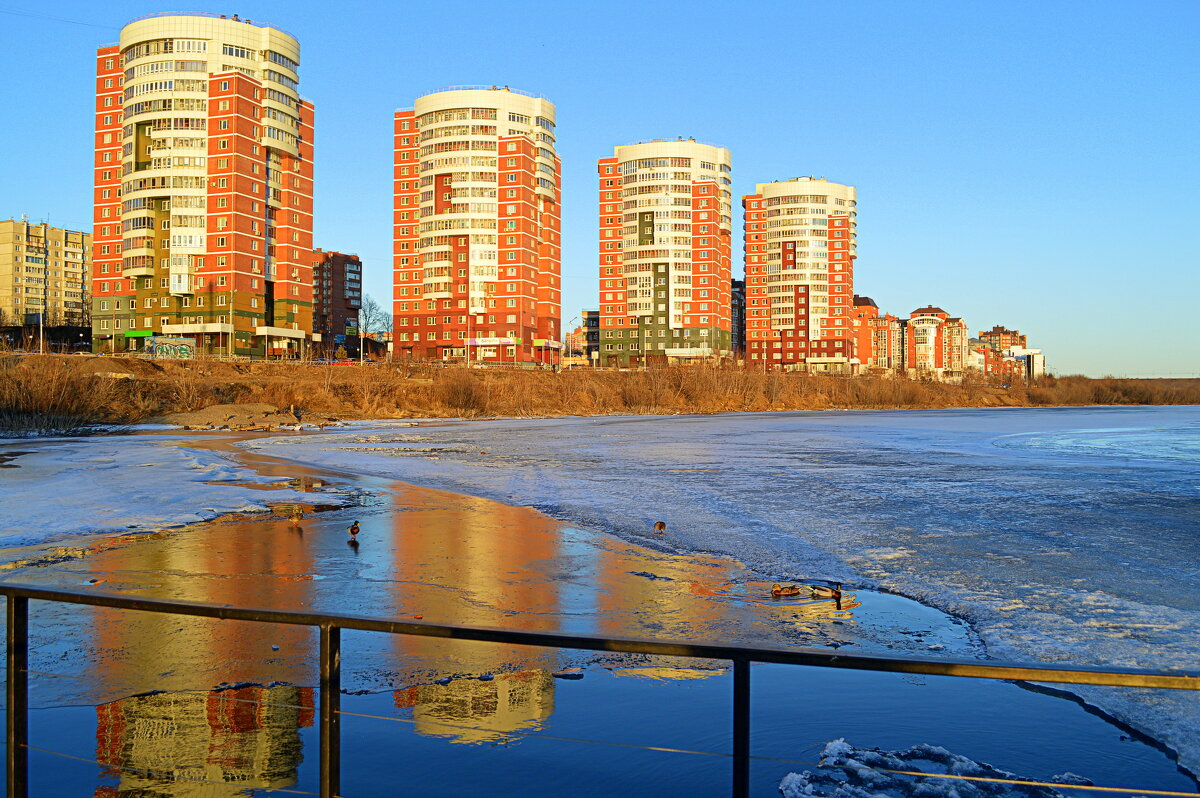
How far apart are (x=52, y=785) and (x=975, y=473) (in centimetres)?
2074

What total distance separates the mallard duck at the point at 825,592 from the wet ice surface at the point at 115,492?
9.10 meters

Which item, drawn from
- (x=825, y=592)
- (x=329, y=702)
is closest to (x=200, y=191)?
A: (x=825, y=592)

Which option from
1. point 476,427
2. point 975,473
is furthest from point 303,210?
point 975,473

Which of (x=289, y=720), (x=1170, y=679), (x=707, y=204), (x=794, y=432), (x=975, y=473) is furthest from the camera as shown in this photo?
(x=707, y=204)

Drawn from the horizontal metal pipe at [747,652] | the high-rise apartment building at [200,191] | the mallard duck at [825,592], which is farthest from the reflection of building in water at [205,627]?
the high-rise apartment building at [200,191]

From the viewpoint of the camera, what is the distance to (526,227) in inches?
5044

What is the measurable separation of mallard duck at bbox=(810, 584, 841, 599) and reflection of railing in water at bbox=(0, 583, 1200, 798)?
5956 mm

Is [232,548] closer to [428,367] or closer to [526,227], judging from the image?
[428,367]

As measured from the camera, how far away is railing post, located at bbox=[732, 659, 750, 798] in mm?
2867

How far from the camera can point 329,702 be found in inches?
126

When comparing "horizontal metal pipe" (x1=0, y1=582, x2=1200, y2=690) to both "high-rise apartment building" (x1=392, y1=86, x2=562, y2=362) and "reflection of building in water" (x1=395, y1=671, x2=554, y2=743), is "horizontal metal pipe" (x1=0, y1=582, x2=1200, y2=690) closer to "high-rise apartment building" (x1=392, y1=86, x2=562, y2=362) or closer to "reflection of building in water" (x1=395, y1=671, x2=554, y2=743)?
"reflection of building in water" (x1=395, y1=671, x2=554, y2=743)

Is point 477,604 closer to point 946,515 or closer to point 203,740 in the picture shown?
point 203,740

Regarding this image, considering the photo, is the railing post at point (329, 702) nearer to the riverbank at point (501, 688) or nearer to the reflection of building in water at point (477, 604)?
the riverbank at point (501, 688)

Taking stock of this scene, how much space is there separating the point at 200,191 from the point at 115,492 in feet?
289
